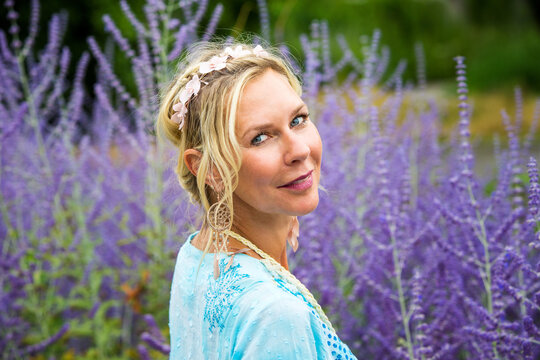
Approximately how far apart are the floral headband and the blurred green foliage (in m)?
6.37

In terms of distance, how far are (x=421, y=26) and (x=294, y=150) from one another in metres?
11.8

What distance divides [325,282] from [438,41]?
11.0 meters

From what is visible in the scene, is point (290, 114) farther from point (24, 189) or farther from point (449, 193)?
point (24, 189)

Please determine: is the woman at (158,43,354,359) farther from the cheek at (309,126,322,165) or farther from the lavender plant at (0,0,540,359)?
the lavender plant at (0,0,540,359)

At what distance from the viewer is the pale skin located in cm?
140

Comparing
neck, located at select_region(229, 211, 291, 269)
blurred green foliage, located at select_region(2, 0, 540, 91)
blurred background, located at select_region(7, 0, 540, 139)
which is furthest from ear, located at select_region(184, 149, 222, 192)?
blurred green foliage, located at select_region(2, 0, 540, 91)

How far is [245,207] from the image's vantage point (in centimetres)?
152

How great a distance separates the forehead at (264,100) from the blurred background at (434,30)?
6126 mm

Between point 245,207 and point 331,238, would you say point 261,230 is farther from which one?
point 331,238

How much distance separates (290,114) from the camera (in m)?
1.44

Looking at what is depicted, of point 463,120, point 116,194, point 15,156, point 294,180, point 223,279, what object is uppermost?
point 463,120

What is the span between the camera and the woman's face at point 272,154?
140 centimetres

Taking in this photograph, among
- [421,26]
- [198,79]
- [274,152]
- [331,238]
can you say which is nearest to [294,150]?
[274,152]

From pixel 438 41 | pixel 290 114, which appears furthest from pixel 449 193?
pixel 438 41
